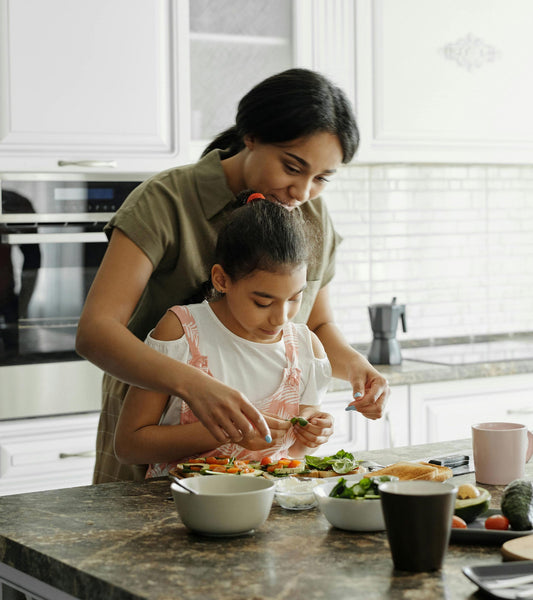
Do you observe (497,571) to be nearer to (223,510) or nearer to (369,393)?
(223,510)

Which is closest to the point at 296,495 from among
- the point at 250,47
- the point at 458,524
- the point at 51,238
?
the point at 458,524

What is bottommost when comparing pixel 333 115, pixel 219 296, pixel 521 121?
pixel 219 296

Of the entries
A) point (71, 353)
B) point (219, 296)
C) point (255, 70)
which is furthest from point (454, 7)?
point (219, 296)

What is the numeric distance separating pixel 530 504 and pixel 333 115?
0.85 meters

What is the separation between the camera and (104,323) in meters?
1.68

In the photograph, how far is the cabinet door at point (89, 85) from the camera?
2.93 m

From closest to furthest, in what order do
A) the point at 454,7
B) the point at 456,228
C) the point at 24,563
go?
the point at 24,563, the point at 454,7, the point at 456,228

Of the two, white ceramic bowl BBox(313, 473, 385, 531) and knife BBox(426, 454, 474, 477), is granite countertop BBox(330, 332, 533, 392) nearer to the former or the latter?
knife BBox(426, 454, 474, 477)

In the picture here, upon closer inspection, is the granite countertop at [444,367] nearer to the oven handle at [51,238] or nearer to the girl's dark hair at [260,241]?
the oven handle at [51,238]

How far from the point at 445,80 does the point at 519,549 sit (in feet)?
8.93

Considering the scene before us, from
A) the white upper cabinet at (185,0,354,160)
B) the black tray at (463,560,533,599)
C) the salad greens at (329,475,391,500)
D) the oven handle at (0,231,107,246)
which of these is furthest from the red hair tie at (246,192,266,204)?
the white upper cabinet at (185,0,354,160)

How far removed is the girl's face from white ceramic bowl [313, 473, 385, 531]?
19.1 inches

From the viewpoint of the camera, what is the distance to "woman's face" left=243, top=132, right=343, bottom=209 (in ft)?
5.93

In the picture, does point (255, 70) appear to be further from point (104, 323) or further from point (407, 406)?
point (104, 323)
